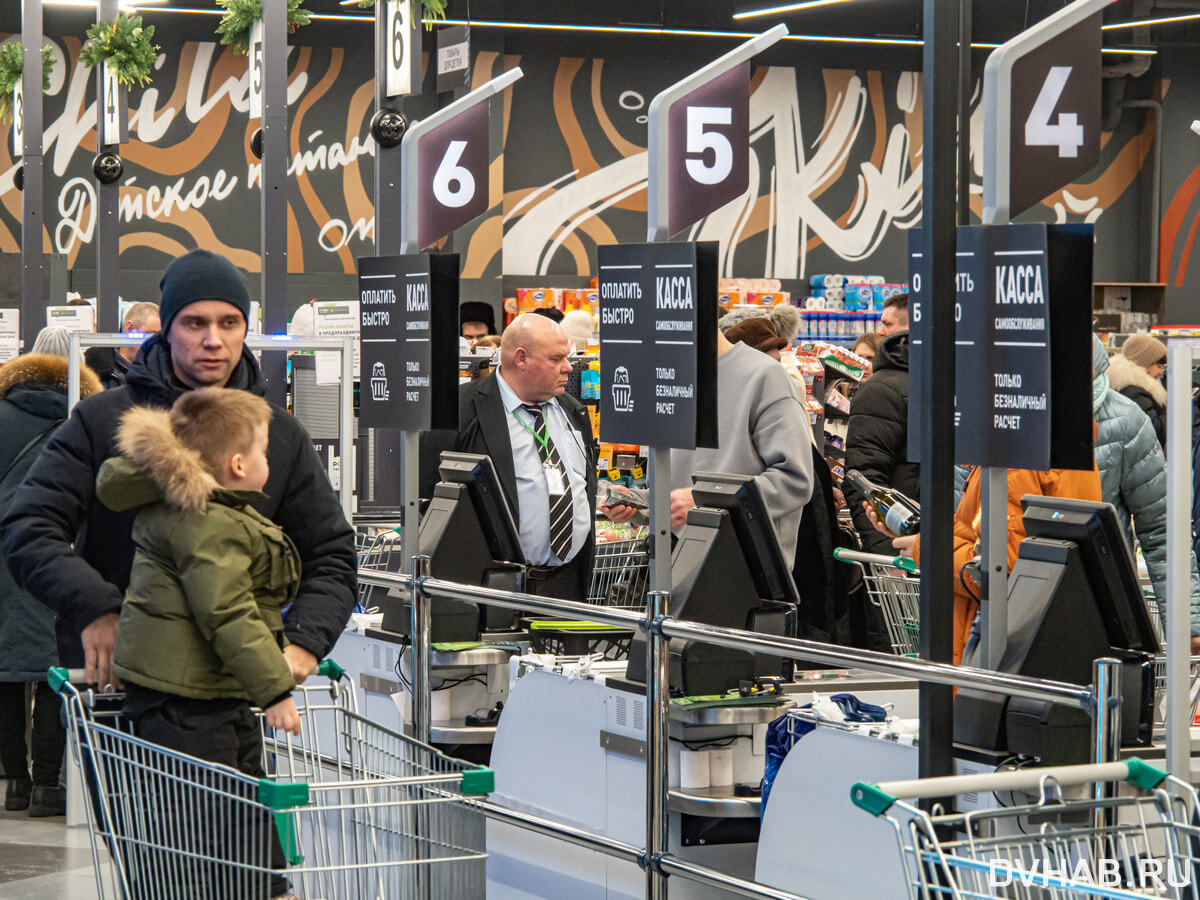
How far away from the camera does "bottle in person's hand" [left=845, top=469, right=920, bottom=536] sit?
4863 mm

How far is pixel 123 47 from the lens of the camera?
973 cm

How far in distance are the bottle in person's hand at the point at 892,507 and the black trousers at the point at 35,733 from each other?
3147 mm

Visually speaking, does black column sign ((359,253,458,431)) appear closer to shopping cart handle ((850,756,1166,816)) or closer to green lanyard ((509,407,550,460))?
green lanyard ((509,407,550,460))

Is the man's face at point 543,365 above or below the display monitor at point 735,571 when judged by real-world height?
above

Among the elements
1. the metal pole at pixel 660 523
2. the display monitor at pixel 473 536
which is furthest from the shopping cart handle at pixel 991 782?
the display monitor at pixel 473 536

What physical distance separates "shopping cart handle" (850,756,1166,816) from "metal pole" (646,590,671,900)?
1246 mm

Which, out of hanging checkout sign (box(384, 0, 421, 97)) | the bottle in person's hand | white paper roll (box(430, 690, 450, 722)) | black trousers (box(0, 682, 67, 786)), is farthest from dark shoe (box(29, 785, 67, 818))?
the bottle in person's hand

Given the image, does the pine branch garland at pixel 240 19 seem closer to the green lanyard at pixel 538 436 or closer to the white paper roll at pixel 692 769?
the green lanyard at pixel 538 436

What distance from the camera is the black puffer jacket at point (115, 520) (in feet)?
9.89

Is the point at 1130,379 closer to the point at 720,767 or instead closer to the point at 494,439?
the point at 494,439

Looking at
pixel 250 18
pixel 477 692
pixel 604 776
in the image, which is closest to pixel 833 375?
pixel 250 18

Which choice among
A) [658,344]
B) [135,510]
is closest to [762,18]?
[658,344]

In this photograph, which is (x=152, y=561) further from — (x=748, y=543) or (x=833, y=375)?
(x=833, y=375)

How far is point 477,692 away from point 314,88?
43.0 ft
